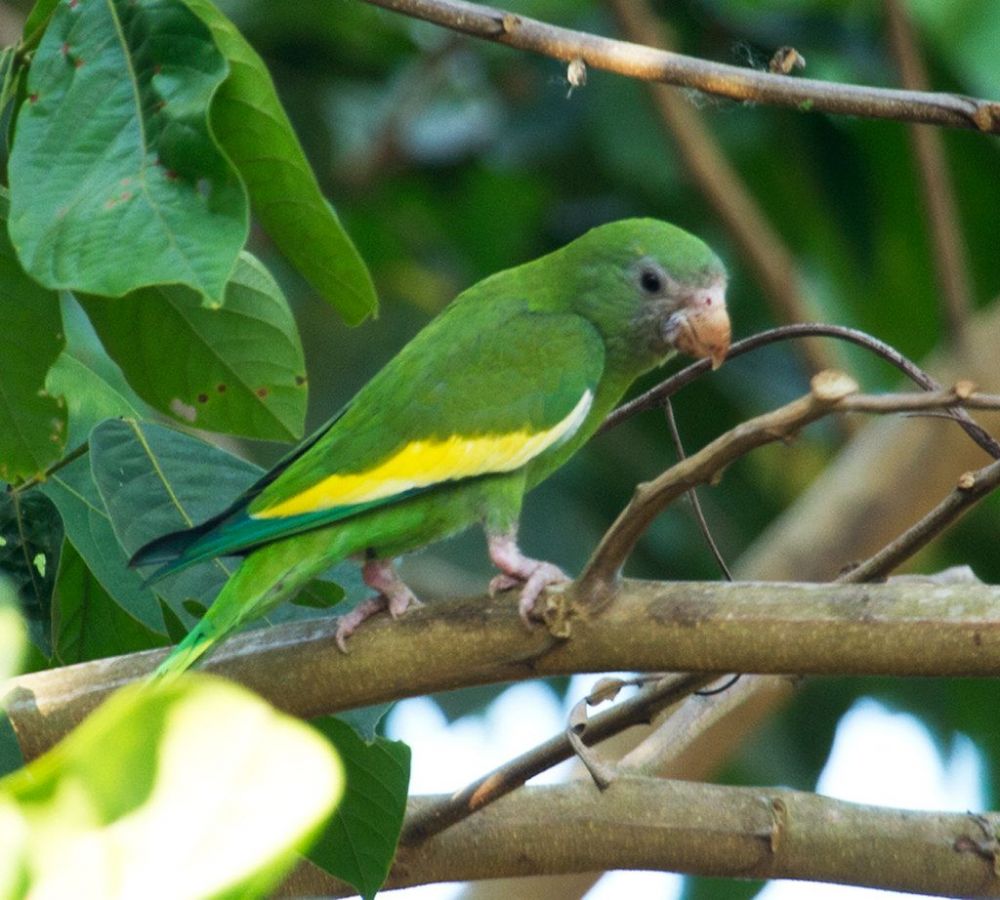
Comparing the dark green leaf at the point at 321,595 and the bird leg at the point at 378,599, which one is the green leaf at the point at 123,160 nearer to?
the bird leg at the point at 378,599

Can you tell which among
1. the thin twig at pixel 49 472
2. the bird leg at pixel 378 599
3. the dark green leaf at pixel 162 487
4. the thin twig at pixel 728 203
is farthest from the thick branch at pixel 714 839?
the thin twig at pixel 728 203

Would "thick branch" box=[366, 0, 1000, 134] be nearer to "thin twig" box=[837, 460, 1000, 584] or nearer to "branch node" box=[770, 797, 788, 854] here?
"thin twig" box=[837, 460, 1000, 584]

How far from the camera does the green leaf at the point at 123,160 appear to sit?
190cm

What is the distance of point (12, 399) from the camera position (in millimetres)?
2277

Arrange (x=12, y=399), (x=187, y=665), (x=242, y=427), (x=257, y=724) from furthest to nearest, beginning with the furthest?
(x=242, y=427) → (x=12, y=399) → (x=187, y=665) → (x=257, y=724)

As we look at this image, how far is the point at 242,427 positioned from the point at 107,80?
0.61 m

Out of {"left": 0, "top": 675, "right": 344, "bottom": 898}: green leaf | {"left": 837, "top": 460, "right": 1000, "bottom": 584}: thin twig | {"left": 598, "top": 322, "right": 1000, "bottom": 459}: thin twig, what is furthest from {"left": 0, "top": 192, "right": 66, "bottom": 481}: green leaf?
{"left": 0, "top": 675, "right": 344, "bottom": 898}: green leaf

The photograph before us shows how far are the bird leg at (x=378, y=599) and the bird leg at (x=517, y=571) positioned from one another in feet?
0.49

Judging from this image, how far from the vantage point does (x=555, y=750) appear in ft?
6.86

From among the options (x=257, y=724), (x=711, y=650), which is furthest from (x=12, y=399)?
(x=257, y=724)

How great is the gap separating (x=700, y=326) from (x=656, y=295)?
121mm

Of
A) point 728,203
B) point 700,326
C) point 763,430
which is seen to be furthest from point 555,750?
point 728,203

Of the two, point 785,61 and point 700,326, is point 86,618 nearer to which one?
point 700,326

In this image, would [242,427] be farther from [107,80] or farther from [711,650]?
[711,650]
